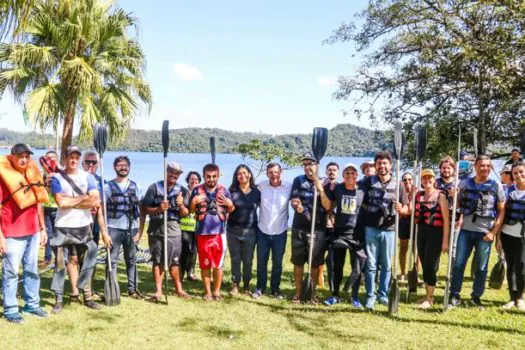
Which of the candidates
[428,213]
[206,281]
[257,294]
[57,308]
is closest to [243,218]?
[206,281]

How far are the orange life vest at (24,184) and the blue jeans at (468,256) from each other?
524 cm

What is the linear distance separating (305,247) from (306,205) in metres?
0.59

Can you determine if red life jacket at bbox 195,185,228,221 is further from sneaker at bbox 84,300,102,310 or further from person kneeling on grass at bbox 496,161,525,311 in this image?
person kneeling on grass at bbox 496,161,525,311

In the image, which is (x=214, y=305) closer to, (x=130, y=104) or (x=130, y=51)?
(x=130, y=104)


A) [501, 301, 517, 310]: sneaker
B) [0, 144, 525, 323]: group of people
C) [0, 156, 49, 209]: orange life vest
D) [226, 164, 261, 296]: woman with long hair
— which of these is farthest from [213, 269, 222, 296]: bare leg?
[501, 301, 517, 310]: sneaker

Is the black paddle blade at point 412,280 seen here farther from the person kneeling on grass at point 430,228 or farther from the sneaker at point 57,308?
the sneaker at point 57,308

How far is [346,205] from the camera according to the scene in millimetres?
6367

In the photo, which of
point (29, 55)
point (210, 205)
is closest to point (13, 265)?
point (210, 205)

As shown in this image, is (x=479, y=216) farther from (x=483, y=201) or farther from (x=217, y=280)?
(x=217, y=280)

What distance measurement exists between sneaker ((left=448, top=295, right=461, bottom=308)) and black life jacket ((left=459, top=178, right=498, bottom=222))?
3.60 feet

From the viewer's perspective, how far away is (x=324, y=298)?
6.87 m

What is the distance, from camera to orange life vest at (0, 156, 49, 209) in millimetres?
5281

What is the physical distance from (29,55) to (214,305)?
7.64m

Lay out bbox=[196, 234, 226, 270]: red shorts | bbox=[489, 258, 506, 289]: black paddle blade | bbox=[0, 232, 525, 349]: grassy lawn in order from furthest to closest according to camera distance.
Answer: bbox=[489, 258, 506, 289]: black paddle blade < bbox=[196, 234, 226, 270]: red shorts < bbox=[0, 232, 525, 349]: grassy lawn
